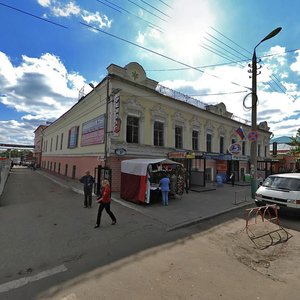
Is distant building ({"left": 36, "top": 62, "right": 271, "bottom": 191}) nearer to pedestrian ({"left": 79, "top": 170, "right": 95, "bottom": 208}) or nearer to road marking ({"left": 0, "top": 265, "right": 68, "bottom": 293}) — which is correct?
pedestrian ({"left": 79, "top": 170, "right": 95, "bottom": 208})

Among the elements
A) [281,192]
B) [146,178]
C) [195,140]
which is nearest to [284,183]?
[281,192]

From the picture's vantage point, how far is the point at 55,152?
101 feet

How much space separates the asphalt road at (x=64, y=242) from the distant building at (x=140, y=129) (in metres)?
5.34

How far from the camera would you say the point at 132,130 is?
1570 cm

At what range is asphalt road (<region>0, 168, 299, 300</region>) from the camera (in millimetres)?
4055

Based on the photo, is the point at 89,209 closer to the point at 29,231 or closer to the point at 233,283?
the point at 29,231

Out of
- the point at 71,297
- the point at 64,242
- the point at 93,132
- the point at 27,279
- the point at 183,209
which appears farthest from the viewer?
the point at 93,132

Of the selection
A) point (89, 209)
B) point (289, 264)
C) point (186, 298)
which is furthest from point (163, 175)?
point (186, 298)

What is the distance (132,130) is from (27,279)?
1230cm

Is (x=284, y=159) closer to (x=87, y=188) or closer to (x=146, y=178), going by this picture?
(x=146, y=178)

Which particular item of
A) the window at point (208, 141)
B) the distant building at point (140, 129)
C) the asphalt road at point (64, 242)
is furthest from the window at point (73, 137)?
the window at point (208, 141)

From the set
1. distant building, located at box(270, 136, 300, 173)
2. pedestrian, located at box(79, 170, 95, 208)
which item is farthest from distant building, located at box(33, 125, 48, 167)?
distant building, located at box(270, 136, 300, 173)

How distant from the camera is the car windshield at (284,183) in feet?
30.3

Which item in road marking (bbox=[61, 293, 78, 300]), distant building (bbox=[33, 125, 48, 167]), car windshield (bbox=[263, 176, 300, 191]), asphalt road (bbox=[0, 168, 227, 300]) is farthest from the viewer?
distant building (bbox=[33, 125, 48, 167])
